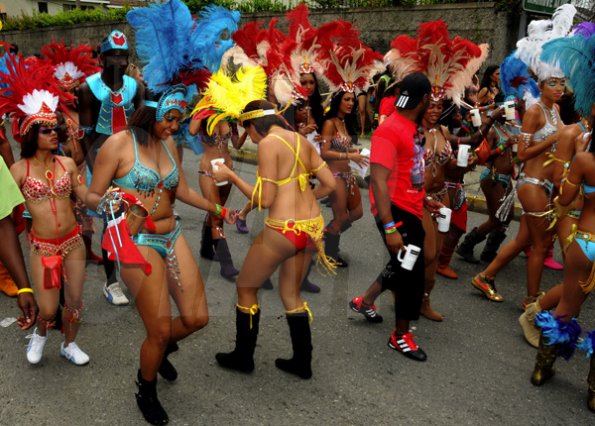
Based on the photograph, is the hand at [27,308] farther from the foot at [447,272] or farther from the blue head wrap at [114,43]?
the foot at [447,272]

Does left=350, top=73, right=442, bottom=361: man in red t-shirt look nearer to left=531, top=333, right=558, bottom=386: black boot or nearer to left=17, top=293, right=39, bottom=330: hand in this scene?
left=531, top=333, right=558, bottom=386: black boot

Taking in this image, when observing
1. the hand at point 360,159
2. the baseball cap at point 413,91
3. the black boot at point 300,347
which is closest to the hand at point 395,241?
the black boot at point 300,347

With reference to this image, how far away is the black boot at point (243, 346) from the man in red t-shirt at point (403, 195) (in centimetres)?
111

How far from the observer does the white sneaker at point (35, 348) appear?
3779 mm

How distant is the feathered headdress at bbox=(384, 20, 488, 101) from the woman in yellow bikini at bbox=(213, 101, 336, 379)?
1567mm

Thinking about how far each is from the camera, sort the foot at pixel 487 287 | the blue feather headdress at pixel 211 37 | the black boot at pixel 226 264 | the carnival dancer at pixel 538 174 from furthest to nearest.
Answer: the black boot at pixel 226 264 < the foot at pixel 487 287 < the carnival dancer at pixel 538 174 < the blue feather headdress at pixel 211 37

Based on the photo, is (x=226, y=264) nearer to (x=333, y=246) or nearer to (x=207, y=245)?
(x=207, y=245)

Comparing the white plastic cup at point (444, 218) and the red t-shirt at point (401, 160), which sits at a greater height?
the red t-shirt at point (401, 160)

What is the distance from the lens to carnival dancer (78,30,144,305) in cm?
500

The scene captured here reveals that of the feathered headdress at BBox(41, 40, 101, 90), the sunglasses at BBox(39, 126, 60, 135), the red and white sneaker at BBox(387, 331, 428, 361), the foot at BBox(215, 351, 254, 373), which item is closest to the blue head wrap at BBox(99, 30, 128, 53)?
the feathered headdress at BBox(41, 40, 101, 90)

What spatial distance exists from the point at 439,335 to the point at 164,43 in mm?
3206

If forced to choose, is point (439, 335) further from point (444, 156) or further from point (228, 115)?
point (228, 115)

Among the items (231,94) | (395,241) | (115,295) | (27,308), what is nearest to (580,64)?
(395,241)

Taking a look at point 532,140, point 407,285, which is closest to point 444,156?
point 532,140
